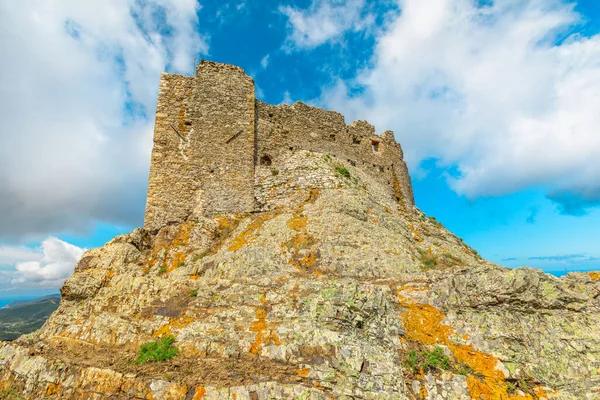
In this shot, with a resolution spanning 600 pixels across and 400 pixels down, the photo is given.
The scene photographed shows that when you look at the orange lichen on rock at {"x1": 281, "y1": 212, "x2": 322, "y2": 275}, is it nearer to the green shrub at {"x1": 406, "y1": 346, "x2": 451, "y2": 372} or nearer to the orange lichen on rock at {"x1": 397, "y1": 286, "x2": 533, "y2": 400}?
the orange lichen on rock at {"x1": 397, "y1": 286, "x2": 533, "y2": 400}

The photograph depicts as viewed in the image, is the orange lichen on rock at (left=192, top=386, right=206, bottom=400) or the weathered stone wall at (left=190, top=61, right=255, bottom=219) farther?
the weathered stone wall at (left=190, top=61, right=255, bottom=219)

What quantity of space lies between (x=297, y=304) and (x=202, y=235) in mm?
7536

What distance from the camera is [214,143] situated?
18781 mm

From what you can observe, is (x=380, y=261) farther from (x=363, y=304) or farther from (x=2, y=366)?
(x=2, y=366)

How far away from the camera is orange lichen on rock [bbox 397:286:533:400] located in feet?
23.0

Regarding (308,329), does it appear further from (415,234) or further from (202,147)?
(202,147)

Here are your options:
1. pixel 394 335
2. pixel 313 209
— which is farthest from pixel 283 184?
pixel 394 335

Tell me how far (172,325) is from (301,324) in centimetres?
379

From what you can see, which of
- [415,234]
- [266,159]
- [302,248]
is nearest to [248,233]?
[302,248]

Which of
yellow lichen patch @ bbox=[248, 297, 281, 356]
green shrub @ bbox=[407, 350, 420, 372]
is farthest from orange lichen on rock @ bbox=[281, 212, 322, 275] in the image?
green shrub @ bbox=[407, 350, 420, 372]

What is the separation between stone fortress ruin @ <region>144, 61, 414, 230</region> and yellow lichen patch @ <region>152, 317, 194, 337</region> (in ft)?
27.6

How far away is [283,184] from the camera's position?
19.0m

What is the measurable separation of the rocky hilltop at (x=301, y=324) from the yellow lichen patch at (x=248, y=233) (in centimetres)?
11

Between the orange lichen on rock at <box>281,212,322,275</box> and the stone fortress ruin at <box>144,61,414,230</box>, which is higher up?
the stone fortress ruin at <box>144,61,414,230</box>
